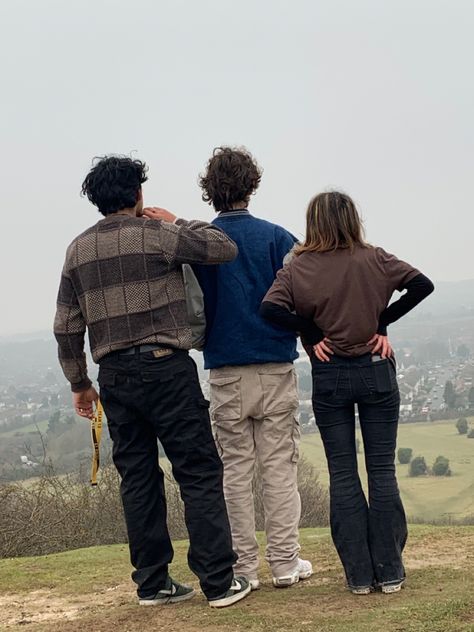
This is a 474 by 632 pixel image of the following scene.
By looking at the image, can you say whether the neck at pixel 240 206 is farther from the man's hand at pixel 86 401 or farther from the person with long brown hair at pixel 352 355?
the man's hand at pixel 86 401

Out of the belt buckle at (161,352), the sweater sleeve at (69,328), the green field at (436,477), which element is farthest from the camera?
the green field at (436,477)

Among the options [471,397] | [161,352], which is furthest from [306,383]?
[471,397]

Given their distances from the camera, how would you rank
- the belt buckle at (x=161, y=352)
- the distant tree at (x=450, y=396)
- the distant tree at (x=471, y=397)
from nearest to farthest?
the belt buckle at (x=161, y=352) → the distant tree at (x=471, y=397) → the distant tree at (x=450, y=396)

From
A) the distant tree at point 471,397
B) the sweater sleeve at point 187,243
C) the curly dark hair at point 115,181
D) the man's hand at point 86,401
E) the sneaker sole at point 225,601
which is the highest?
the curly dark hair at point 115,181

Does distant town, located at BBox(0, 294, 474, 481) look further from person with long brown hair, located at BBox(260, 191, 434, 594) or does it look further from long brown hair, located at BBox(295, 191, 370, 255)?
long brown hair, located at BBox(295, 191, 370, 255)

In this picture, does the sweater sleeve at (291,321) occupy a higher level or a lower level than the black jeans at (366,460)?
higher

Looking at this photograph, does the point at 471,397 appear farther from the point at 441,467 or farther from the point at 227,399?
the point at 227,399

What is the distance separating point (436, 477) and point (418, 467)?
1.71 meters

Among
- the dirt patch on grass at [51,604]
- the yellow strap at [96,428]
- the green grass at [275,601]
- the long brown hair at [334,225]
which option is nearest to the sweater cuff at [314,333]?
the long brown hair at [334,225]

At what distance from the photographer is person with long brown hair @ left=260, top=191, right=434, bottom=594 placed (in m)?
4.07

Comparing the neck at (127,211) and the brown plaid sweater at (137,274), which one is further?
the neck at (127,211)

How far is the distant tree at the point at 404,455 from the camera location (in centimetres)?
4258

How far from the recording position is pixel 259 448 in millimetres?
4504

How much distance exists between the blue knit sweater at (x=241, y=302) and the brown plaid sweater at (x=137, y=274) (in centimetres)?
25
